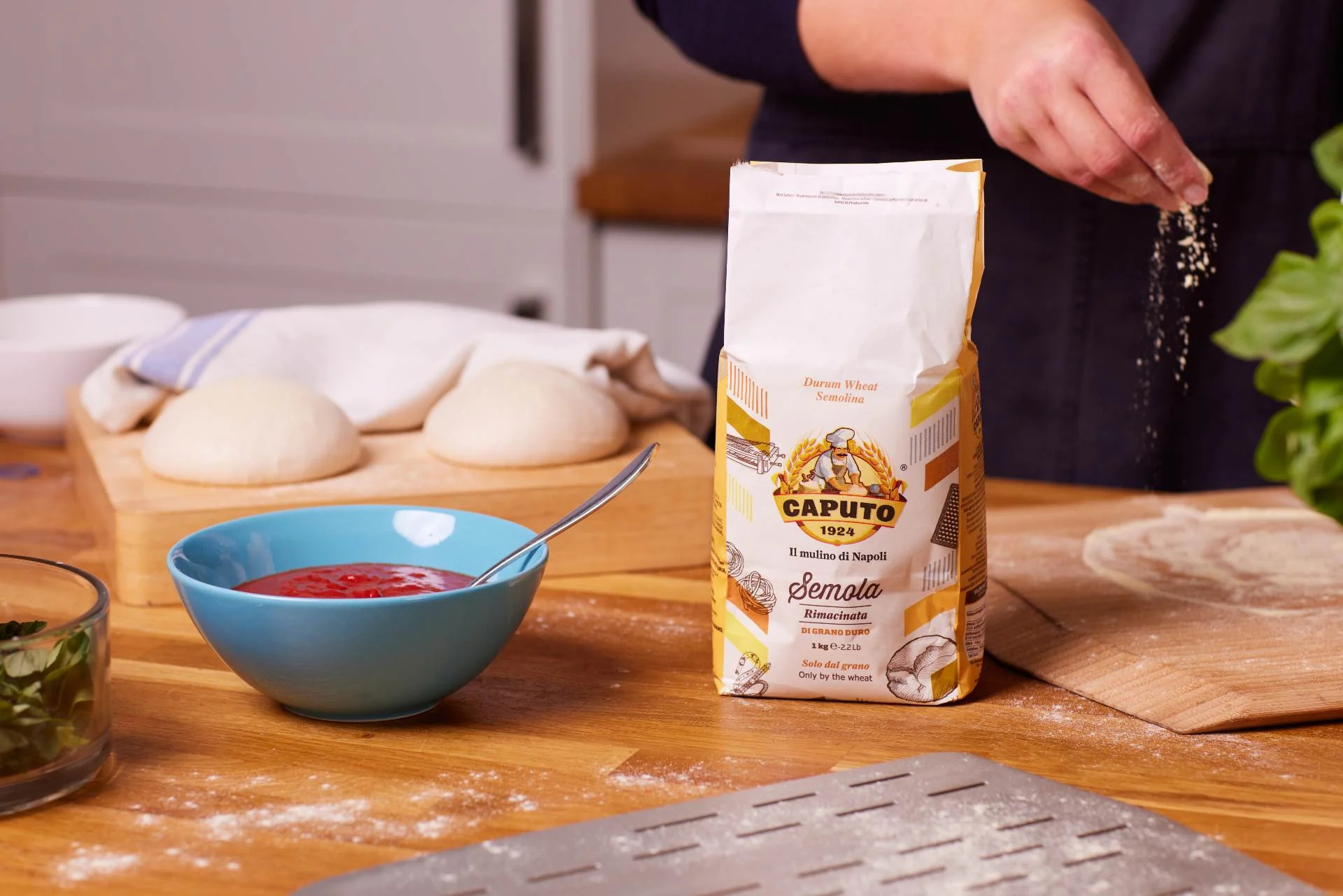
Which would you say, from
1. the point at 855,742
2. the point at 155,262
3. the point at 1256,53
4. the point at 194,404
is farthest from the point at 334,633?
the point at 155,262

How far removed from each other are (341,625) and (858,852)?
27cm

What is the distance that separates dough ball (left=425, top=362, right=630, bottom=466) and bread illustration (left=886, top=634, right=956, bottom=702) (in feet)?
1.26

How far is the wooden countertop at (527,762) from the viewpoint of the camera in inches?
25.9

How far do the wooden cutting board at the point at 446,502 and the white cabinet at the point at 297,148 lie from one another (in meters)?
1.32

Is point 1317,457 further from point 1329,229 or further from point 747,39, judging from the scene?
point 747,39

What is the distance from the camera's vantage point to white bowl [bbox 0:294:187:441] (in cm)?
131

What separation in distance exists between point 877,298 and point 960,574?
16cm

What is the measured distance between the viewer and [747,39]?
4.28 feet

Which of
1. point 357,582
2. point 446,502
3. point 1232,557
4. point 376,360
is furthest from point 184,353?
point 1232,557

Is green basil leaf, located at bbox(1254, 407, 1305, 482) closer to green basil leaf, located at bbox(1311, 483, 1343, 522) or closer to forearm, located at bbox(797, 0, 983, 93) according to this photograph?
green basil leaf, located at bbox(1311, 483, 1343, 522)

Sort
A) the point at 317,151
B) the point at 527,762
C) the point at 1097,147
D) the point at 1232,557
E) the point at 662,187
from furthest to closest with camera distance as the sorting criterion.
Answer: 1. the point at 317,151
2. the point at 662,187
3. the point at 1232,557
4. the point at 1097,147
5. the point at 527,762

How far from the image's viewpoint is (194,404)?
1096 mm

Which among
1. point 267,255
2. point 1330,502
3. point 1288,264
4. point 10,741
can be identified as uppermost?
point 1288,264

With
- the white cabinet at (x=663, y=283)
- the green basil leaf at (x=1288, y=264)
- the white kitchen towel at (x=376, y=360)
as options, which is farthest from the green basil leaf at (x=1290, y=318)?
the white cabinet at (x=663, y=283)
